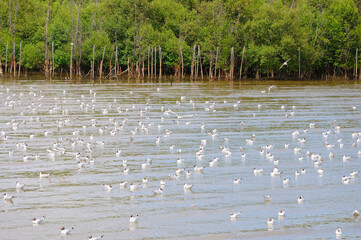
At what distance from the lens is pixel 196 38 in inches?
3708

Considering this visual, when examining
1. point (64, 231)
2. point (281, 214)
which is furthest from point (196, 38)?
point (64, 231)

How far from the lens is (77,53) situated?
277 feet

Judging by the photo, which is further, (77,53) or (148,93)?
(77,53)

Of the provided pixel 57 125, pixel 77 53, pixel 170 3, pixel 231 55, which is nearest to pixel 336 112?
pixel 57 125

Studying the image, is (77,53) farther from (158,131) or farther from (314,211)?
(314,211)

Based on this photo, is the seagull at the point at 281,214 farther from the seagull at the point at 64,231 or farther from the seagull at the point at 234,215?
the seagull at the point at 64,231

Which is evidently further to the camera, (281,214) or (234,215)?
(281,214)

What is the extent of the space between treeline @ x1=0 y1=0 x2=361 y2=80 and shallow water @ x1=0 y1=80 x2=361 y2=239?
43657mm

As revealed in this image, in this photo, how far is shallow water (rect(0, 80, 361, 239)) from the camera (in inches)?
688

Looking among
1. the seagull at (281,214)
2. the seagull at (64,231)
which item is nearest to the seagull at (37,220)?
the seagull at (64,231)

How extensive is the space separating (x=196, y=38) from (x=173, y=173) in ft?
236

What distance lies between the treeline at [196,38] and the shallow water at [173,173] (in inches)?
1719

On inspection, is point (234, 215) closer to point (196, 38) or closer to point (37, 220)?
point (37, 220)

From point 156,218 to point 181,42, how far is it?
247 feet
